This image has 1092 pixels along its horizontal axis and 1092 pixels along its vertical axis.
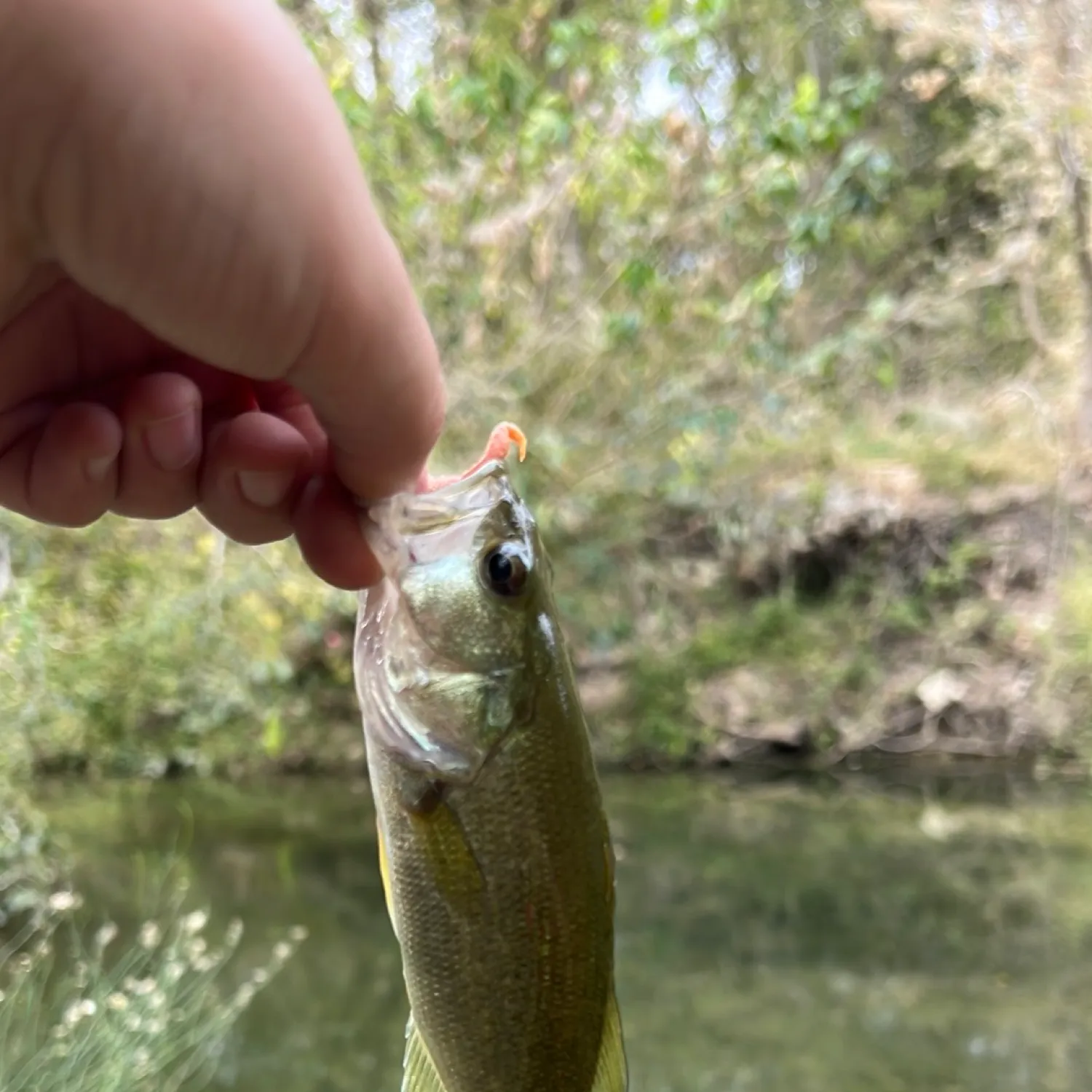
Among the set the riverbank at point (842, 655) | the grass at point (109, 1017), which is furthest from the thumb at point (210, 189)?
the riverbank at point (842, 655)

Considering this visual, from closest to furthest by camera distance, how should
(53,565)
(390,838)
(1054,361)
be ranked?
(390,838), (53,565), (1054,361)

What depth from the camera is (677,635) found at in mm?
4488

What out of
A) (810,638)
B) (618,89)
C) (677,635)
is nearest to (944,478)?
(810,638)

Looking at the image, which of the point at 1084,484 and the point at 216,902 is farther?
the point at 1084,484

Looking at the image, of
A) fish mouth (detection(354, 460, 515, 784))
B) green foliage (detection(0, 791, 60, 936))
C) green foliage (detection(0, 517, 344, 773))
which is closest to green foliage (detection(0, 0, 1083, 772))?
green foliage (detection(0, 517, 344, 773))

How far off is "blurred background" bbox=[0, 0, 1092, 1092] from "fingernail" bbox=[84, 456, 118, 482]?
1142 mm

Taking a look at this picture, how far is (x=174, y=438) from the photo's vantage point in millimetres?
669

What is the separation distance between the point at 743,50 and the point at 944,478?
202cm

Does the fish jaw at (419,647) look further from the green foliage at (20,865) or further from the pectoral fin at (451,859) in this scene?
the green foliage at (20,865)

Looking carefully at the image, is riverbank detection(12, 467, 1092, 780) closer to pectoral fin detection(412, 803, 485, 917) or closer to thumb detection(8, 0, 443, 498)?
pectoral fin detection(412, 803, 485, 917)

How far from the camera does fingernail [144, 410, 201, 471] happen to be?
665mm

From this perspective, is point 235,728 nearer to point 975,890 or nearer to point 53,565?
point 53,565

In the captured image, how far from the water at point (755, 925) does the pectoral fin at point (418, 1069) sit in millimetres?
1750

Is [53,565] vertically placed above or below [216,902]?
above
